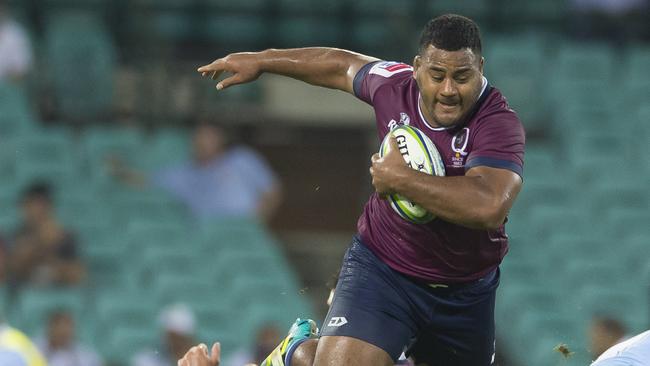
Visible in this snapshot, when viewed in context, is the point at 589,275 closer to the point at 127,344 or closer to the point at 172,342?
the point at 172,342

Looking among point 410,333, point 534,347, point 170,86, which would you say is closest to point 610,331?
point 534,347

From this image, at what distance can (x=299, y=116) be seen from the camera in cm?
1323

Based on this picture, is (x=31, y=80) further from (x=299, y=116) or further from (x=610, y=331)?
(x=610, y=331)

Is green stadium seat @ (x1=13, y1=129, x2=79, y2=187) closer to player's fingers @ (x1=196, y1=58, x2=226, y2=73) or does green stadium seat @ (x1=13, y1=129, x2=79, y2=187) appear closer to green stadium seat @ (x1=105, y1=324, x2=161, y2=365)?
green stadium seat @ (x1=105, y1=324, x2=161, y2=365)

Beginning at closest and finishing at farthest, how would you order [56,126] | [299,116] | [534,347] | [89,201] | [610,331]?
[610,331]
[534,347]
[89,201]
[56,126]
[299,116]

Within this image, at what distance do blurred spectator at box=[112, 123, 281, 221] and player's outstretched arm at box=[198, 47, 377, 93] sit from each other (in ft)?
17.2

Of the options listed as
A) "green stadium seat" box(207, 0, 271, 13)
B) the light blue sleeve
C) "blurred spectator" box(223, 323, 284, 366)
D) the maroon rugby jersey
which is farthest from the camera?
"green stadium seat" box(207, 0, 271, 13)

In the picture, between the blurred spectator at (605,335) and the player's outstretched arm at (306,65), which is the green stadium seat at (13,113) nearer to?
the blurred spectator at (605,335)

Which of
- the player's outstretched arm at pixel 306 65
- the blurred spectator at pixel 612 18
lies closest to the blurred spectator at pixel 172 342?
the player's outstretched arm at pixel 306 65

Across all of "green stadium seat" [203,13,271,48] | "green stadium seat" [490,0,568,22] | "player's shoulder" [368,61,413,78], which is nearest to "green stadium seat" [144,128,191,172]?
"green stadium seat" [203,13,271,48]

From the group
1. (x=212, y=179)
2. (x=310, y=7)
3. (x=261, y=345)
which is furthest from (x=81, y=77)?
(x=261, y=345)

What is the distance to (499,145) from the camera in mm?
5066

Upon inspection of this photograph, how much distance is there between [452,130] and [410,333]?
0.91m

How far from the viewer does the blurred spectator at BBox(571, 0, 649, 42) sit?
1333cm
